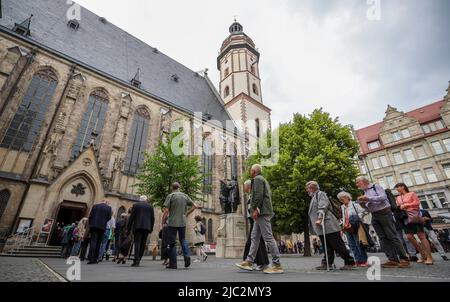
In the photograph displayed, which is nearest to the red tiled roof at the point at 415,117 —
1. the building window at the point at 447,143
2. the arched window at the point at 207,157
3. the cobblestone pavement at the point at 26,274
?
the building window at the point at 447,143

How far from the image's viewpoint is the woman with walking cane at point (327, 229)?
4055 millimetres

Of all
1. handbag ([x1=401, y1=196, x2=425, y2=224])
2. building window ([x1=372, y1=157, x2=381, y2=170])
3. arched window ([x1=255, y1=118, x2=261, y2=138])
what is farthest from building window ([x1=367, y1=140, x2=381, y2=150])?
handbag ([x1=401, y1=196, x2=425, y2=224])

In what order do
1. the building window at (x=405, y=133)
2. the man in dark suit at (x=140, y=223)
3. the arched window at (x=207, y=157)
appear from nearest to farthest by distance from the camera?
1. the man in dark suit at (x=140, y=223)
2. the arched window at (x=207, y=157)
3. the building window at (x=405, y=133)

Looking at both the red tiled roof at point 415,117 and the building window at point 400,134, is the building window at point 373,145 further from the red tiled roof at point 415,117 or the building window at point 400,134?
the building window at point 400,134

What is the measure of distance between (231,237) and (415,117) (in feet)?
91.7

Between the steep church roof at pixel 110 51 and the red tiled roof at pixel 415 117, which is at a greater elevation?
the steep church roof at pixel 110 51

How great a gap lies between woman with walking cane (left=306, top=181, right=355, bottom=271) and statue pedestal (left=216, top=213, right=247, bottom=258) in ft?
19.3

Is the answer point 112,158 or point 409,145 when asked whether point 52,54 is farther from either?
point 409,145

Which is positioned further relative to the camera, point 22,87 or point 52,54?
point 52,54

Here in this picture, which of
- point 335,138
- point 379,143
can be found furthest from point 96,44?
point 379,143

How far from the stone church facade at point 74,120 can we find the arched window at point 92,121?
0.06m

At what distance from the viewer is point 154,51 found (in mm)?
29203
